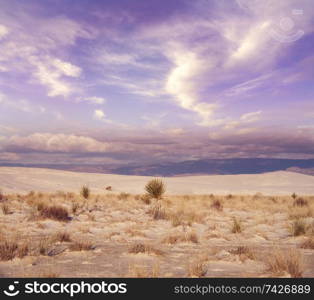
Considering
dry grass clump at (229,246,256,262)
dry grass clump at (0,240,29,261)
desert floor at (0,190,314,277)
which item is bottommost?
desert floor at (0,190,314,277)

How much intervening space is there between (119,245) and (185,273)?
304 cm

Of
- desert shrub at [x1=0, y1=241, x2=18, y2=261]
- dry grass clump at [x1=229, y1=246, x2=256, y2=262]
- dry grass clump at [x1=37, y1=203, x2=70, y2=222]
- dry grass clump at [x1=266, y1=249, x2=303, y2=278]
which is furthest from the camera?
dry grass clump at [x1=37, y1=203, x2=70, y2=222]

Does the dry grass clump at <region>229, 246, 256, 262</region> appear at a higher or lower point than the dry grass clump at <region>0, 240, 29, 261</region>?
lower

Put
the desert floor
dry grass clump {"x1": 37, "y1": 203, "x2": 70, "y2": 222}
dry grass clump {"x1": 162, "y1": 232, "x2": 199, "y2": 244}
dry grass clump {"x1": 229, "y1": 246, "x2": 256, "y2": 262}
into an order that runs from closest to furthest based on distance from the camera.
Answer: the desert floor → dry grass clump {"x1": 229, "y1": 246, "x2": 256, "y2": 262} → dry grass clump {"x1": 162, "y1": 232, "x2": 199, "y2": 244} → dry grass clump {"x1": 37, "y1": 203, "x2": 70, "y2": 222}

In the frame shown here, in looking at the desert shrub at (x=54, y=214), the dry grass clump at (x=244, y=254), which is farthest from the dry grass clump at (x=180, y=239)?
the desert shrub at (x=54, y=214)

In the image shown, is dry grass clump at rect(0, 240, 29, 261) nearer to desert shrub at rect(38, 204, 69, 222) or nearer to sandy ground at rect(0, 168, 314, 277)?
sandy ground at rect(0, 168, 314, 277)

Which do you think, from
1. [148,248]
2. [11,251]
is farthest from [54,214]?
[148,248]

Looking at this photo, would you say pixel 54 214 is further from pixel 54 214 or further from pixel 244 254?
pixel 244 254

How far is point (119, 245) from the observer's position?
8.67 meters

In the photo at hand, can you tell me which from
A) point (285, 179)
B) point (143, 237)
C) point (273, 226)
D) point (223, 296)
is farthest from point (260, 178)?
point (223, 296)

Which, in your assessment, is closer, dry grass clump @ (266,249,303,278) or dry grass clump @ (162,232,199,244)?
dry grass clump @ (266,249,303,278)

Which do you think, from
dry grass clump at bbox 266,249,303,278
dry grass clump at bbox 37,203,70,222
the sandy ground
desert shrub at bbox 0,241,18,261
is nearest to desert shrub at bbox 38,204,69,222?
dry grass clump at bbox 37,203,70,222

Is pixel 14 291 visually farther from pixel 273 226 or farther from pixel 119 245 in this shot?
pixel 273 226

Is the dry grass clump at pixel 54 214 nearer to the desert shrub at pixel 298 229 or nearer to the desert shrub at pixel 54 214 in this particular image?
the desert shrub at pixel 54 214
